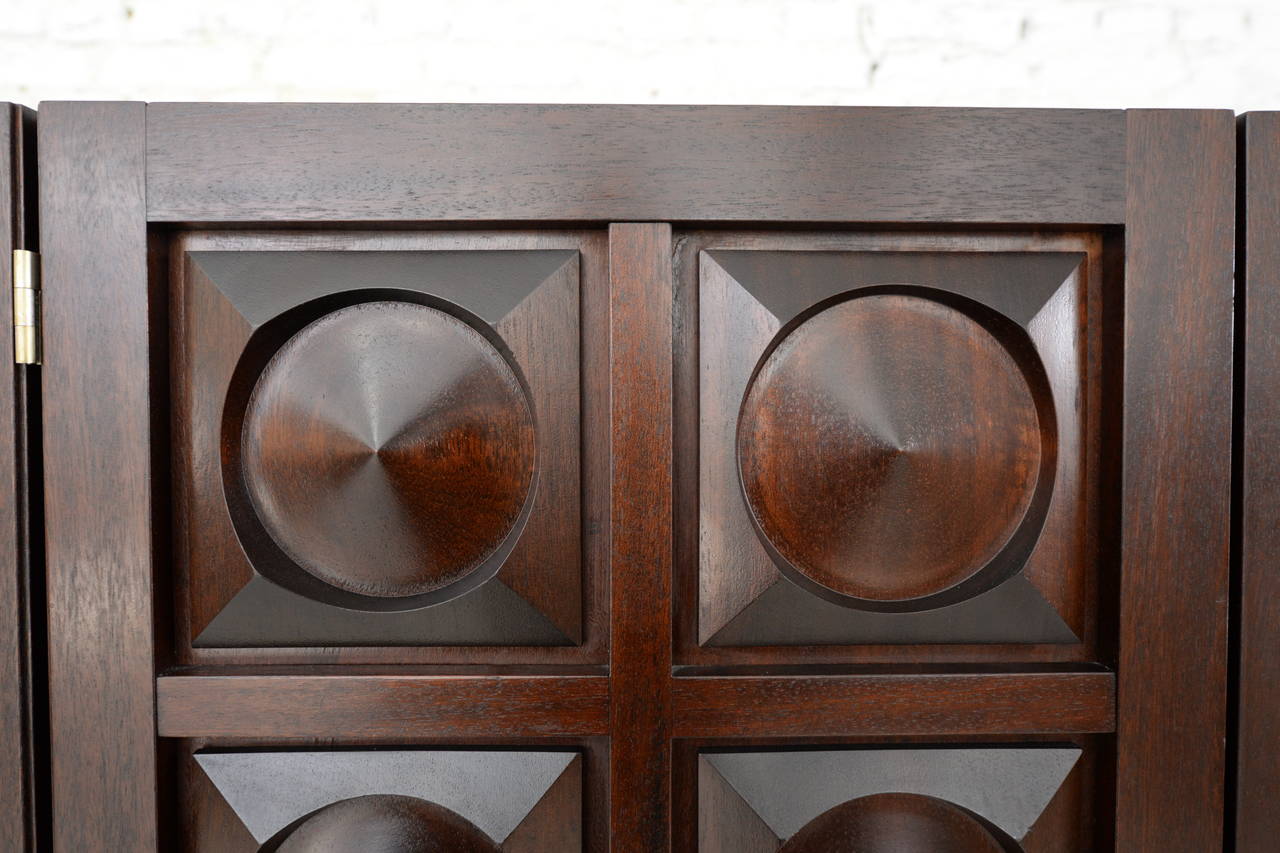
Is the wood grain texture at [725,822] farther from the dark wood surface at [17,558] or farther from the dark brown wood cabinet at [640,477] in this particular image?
the dark wood surface at [17,558]

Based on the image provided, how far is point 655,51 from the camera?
2.14 feet

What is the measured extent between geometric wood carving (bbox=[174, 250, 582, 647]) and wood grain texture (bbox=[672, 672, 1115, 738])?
0.11 meters

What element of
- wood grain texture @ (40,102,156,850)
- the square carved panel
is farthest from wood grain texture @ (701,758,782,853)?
wood grain texture @ (40,102,156,850)

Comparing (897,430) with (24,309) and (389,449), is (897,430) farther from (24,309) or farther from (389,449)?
(24,309)

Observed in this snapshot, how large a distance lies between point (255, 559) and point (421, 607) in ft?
0.40

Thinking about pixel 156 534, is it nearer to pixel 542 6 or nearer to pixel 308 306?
pixel 308 306

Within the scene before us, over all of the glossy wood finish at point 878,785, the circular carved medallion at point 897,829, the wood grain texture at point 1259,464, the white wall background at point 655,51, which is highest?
the white wall background at point 655,51

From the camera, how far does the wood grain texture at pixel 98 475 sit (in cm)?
50

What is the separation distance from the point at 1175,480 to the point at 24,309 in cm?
79

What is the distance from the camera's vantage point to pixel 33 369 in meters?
0.51

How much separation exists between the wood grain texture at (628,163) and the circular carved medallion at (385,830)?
0.42 meters

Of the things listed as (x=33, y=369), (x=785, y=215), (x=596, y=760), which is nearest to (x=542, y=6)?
(x=785, y=215)

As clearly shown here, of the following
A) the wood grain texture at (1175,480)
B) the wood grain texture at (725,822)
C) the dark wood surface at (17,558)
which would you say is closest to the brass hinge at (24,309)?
the dark wood surface at (17,558)

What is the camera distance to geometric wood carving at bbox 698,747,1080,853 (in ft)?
1.72
